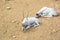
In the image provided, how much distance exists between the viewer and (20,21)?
4973mm

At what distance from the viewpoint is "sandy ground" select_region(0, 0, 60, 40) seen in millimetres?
4383

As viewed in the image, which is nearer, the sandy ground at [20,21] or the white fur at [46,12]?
the sandy ground at [20,21]

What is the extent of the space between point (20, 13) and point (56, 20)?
0.95 m

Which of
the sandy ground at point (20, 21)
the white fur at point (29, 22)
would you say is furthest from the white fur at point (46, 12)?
the white fur at point (29, 22)

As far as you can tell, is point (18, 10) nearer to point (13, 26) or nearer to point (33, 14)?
point (33, 14)

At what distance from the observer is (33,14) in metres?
5.24

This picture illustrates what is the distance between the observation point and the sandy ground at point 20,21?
4.38 meters

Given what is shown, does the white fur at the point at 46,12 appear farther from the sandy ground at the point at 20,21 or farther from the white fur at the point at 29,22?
the white fur at the point at 29,22

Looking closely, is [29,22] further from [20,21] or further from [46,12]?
[46,12]

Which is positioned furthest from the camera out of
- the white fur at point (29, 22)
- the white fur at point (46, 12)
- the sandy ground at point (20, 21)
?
the white fur at point (46, 12)

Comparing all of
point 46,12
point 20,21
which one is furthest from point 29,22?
point 46,12

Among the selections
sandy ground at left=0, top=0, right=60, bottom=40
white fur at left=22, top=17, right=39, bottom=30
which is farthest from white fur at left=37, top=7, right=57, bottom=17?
white fur at left=22, top=17, right=39, bottom=30

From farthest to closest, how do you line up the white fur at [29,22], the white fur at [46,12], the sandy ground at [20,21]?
the white fur at [46,12] < the white fur at [29,22] < the sandy ground at [20,21]

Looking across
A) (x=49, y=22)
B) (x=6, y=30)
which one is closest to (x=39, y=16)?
(x=49, y=22)
